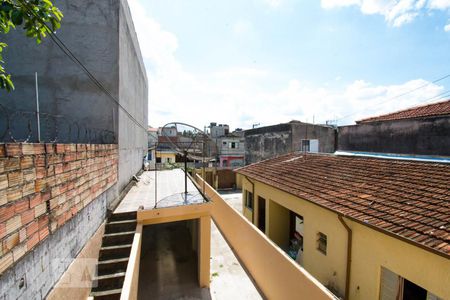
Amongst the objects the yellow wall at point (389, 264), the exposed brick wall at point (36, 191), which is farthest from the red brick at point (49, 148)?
the yellow wall at point (389, 264)

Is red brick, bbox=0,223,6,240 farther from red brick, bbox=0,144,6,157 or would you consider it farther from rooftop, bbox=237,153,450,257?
rooftop, bbox=237,153,450,257

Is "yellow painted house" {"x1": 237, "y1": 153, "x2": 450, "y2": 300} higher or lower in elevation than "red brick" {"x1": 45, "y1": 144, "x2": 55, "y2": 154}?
lower

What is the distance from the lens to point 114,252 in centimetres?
492

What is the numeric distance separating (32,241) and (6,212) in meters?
0.57

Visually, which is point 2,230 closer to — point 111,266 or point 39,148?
point 39,148

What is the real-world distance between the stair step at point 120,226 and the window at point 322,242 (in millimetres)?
5520

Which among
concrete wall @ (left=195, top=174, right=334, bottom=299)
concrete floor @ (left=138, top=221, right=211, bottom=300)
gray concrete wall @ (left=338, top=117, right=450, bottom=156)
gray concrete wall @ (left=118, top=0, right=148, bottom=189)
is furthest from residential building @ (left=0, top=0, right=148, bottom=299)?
gray concrete wall @ (left=338, top=117, right=450, bottom=156)

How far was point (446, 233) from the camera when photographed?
13.6 ft

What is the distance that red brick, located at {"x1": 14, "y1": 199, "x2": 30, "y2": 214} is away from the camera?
7.33ft

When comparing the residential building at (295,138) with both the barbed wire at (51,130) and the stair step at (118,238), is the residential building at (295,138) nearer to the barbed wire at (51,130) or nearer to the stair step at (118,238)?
the barbed wire at (51,130)

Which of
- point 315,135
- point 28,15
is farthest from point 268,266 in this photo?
point 315,135

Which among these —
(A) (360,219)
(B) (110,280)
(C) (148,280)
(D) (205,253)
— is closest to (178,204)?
(D) (205,253)

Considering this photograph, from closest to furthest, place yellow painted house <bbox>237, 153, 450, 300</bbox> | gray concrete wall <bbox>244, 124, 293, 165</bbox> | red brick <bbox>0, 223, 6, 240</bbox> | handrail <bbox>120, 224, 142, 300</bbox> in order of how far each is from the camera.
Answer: red brick <bbox>0, 223, 6, 240</bbox>
handrail <bbox>120, 224, 142, 300</bbox>
yellow painted house <bbox>237, 153, 450, 300</bbox>
gray concrete wall <bbox>244, 124, 293, 165</bbox>

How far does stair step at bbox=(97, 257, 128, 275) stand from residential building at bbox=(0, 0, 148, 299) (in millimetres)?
717
